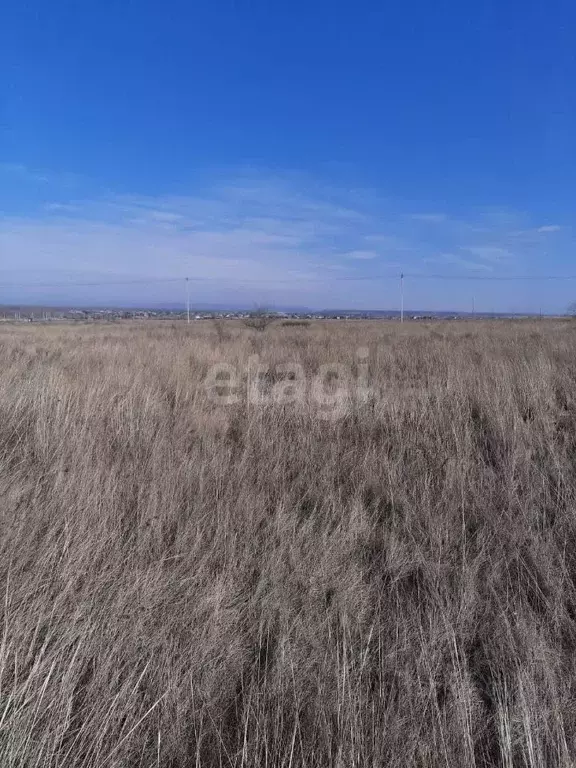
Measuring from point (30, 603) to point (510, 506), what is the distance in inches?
109

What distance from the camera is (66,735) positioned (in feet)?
4.43

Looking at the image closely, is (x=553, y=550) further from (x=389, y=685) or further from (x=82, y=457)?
(x=82, y=457)

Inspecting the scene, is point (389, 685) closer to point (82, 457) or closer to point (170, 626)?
point (170, 626)

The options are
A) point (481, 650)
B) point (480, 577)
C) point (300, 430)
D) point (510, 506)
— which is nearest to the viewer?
point (481, 650)

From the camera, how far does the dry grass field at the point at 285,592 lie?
1.39 metres

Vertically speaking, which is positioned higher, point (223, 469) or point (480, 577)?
point (223, 469)

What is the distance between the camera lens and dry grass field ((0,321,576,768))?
4.56 feet

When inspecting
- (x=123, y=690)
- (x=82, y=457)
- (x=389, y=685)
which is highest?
(x=82, y=457)

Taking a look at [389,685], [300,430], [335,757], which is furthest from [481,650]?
[300,430]

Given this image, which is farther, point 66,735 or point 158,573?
point 158,573

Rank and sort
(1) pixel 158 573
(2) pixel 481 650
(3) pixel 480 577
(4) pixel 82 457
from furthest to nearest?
(4) pixel 82 457 → (3) pixel 480 577 → (1) pixel 158 573 → (2) pixel 481 650

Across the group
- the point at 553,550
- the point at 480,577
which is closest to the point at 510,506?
the point at 553,550

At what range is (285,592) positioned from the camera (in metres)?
2.06

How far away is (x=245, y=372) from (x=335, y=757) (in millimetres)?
6168
